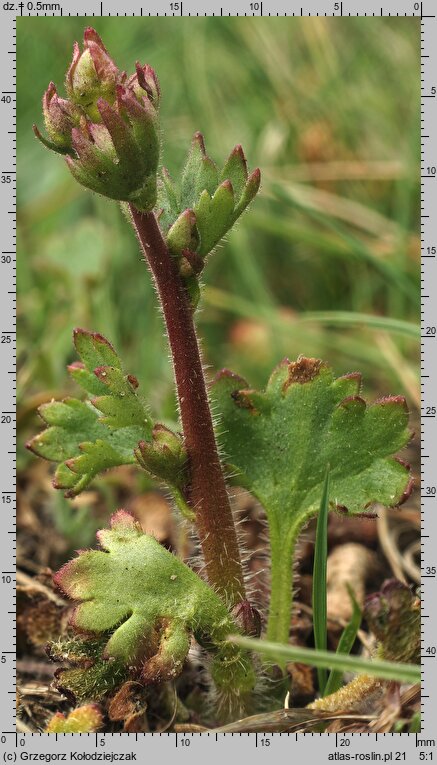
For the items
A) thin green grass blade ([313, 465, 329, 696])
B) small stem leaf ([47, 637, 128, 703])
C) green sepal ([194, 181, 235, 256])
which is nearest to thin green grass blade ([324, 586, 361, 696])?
thin green grass blade ([313, 465, 329, 696])

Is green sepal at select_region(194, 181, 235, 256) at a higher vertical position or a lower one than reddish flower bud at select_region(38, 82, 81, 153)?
lower

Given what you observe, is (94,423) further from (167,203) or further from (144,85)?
(144,85)

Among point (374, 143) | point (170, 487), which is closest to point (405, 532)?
point (170, 487)

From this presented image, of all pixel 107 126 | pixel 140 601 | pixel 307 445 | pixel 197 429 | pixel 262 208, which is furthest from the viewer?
pixel 262 208

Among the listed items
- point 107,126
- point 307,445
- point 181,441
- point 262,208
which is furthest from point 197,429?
point 262,208

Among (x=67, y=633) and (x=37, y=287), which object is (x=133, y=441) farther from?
(x=37, y=287)

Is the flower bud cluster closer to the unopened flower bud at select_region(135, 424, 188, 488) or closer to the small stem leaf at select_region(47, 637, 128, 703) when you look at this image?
the unopened flower bud at select_region(135, 424, 188, 488)
